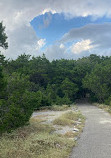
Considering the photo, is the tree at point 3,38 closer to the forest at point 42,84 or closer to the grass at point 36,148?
the forest at point 42,84

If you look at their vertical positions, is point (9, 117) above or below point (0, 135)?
above

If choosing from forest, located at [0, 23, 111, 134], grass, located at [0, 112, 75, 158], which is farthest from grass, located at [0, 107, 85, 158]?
forest, located at [0, 23, 111, 134]

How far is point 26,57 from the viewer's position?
3200 cm

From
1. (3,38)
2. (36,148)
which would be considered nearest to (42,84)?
(3,38)

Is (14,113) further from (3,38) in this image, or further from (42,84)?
(42,84)

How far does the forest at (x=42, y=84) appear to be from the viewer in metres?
6.57

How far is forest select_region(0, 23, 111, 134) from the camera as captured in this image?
259 inches

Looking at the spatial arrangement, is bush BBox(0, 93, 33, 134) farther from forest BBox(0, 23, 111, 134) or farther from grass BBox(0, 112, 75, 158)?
grass BBox(0, 112, 75, 158)

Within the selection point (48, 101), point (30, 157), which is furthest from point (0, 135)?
point (48, 101)

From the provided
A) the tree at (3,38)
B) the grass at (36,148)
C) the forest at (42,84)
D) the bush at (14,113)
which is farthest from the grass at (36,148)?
the tree at (3,38)

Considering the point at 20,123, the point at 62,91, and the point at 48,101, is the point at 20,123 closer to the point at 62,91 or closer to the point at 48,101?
the point at 48,101

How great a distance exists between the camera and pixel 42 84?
94.3ft

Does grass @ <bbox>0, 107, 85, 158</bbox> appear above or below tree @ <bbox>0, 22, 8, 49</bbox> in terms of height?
below

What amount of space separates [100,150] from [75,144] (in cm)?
91
